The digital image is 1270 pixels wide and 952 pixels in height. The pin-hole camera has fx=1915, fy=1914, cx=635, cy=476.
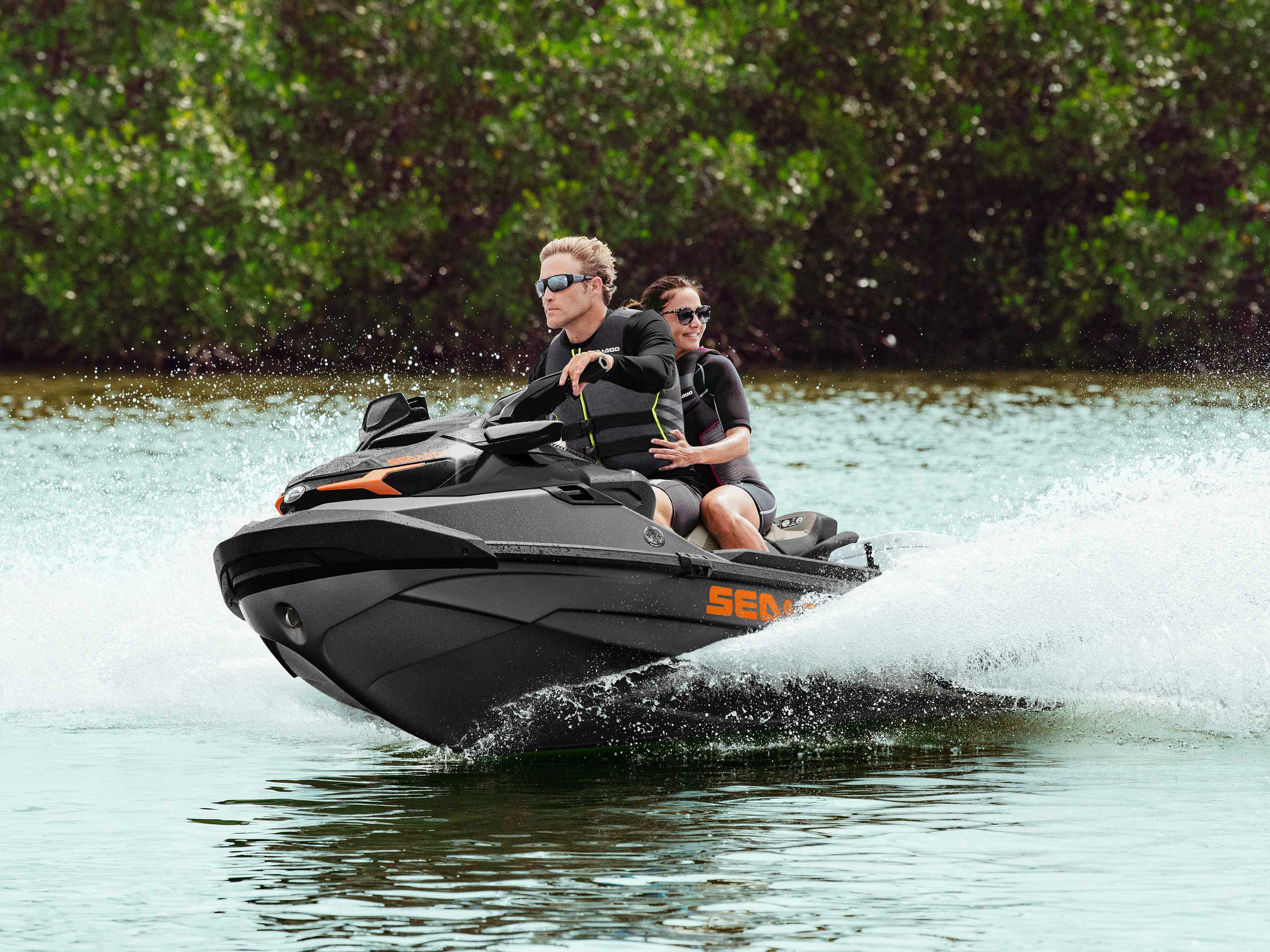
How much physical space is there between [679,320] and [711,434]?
44cm

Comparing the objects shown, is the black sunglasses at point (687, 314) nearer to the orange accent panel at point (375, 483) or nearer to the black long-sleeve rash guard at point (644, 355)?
the black long-sleeve rash guard at point (644, 355)

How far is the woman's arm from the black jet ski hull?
43 cm

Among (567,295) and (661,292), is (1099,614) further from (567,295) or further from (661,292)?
(567,295)

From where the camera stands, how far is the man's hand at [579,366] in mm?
5758

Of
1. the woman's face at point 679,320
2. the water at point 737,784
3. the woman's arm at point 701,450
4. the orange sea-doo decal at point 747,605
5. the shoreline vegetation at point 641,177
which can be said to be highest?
the shoreline vegetation at point 641,177

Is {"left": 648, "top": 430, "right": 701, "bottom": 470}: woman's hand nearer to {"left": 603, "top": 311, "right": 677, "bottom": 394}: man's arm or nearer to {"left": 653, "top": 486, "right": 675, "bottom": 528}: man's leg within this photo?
{"left": 653, "top": 486, "right": 675, "bottom": 528}: man's leg

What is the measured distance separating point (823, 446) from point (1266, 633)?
964 cm

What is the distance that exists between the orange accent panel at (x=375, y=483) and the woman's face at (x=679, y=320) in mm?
1180

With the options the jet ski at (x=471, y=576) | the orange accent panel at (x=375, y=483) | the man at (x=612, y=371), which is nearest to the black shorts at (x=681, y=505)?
the man at (x=612, y=371)

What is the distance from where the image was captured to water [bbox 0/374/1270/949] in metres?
4.25

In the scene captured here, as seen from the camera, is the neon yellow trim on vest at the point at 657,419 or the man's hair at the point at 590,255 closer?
the man's hair at the point at 590,255

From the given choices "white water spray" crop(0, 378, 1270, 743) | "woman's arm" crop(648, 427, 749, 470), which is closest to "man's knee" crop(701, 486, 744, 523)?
"woman's arm" crop(648, 427, 749, 470)

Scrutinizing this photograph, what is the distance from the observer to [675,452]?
6.28 meters

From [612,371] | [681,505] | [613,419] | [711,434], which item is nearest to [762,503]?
[711,434]
